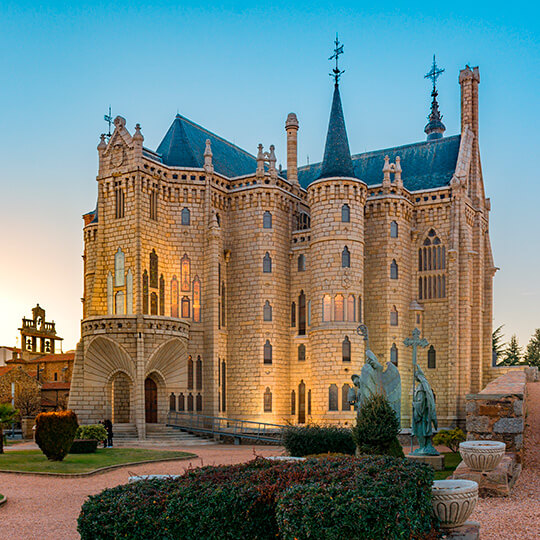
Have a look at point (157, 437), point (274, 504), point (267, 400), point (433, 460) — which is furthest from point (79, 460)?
point (267, 400)

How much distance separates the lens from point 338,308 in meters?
40.7

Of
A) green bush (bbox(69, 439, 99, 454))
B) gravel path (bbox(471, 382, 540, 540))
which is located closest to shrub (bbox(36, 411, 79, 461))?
green bush (bbox(69, 439, 99, 454))

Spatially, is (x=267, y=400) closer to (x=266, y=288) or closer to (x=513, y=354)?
(x=266, y=288)

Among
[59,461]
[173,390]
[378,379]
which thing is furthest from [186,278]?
[378,379]

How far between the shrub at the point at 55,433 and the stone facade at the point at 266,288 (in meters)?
12.9

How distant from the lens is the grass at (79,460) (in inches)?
830

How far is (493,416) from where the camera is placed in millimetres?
15766

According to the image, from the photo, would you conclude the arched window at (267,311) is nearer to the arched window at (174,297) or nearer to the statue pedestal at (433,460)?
the arched window at (174,297)

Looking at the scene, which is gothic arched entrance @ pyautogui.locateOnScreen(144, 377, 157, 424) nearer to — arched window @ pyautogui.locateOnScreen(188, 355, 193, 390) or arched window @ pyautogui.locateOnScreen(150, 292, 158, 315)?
arched window @ pyautogui.locateOnScreen(188, 355, 193, 390)

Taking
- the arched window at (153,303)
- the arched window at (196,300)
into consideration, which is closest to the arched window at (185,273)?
the arched window at (196,300)

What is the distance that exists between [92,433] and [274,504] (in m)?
21.7

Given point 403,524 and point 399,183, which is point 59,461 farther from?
point 399,183

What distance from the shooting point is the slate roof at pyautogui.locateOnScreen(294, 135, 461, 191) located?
47625mm

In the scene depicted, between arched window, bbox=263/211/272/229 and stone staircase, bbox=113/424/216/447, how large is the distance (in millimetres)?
13962
